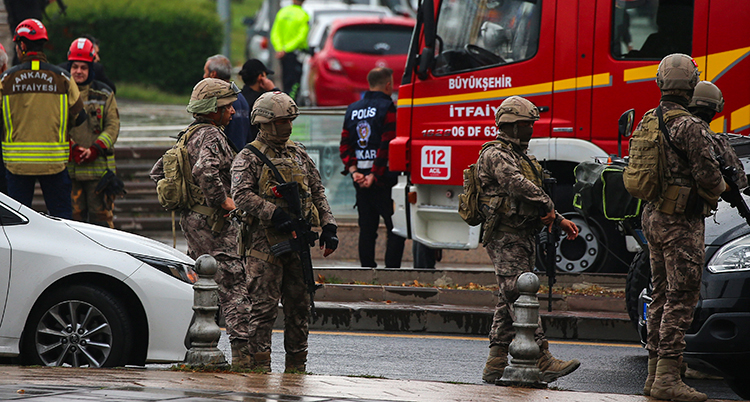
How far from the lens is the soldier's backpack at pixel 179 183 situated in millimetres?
7008

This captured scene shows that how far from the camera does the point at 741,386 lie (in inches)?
252

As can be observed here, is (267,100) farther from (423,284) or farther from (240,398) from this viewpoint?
(423,284)

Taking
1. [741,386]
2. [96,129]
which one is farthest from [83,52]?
[741,386]

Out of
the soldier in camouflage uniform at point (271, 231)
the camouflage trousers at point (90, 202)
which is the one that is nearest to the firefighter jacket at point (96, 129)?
the camouflage trousers at point (90, 202)

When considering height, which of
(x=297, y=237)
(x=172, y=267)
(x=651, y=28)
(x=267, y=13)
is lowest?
(x=172, y=267)

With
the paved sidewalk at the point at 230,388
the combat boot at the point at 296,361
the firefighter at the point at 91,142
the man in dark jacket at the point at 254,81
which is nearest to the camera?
the paved sidewalk at the point at 230,388

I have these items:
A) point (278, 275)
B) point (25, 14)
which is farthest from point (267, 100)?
point (25, 14)

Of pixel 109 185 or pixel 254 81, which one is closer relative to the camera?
pixel 254 81

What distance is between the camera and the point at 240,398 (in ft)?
16.8

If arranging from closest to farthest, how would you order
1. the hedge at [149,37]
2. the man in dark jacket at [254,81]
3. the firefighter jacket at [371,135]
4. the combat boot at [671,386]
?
the combat boot at [671,386] → the man in dark jacket at [254,81] → the firefighter jacket at [371,135] → the hedge at [149,37]

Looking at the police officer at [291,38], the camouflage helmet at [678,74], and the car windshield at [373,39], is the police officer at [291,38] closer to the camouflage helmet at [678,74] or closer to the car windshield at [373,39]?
the car windshield at [373,39]

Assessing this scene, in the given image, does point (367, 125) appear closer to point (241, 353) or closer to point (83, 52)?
point (83, 52)

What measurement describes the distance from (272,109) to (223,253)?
3.75ft

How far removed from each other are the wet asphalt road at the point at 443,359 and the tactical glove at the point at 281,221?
1.21 meters
